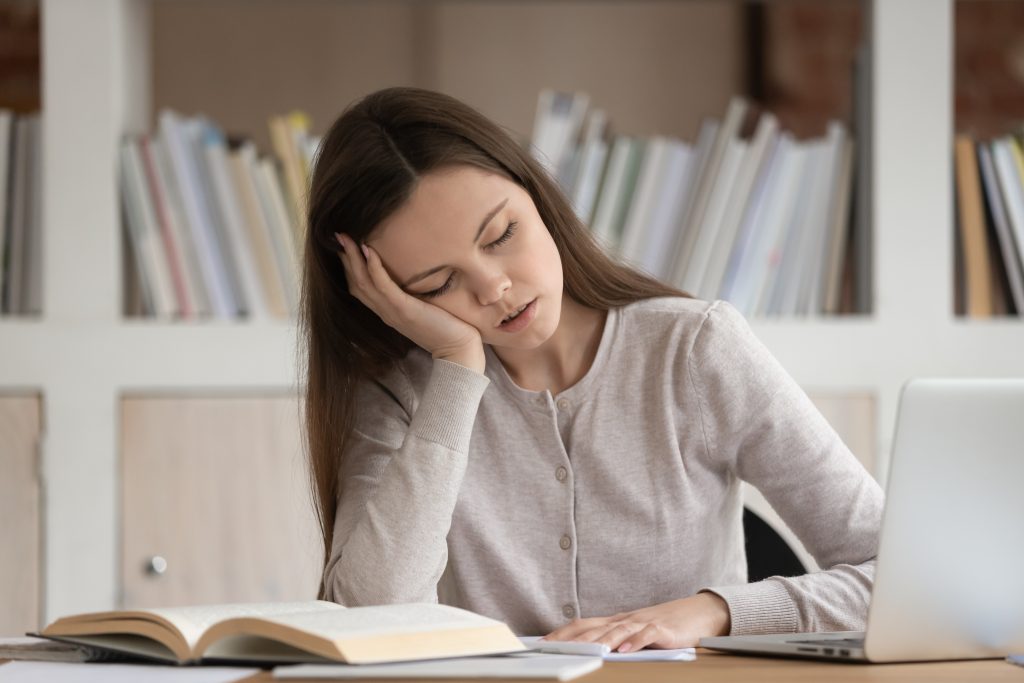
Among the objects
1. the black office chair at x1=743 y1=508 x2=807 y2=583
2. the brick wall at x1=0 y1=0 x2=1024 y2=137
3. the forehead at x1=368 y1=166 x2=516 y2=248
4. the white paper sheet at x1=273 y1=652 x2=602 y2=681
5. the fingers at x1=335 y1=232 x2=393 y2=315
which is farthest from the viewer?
the brick wall at x1=0 y1=0 x2=1024 y2=137

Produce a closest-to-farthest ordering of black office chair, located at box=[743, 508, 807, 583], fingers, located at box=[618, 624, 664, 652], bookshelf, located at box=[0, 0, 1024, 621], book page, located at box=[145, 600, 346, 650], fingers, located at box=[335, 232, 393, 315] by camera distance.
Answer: book page, located at box=[145, 600, 346, 650] < fingers, located at box=[618, 624, 664, 652] < fingers, located at box=[335, 232, 393, 315] < black office chair, located at box=[743, 508, 807, 583] < bookshelf, located at box=[0, 0, 1024, 621]

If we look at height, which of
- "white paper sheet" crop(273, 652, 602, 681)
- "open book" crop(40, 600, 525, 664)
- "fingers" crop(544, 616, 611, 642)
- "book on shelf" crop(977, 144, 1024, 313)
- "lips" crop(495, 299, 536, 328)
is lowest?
"fingers" crop(544, 616, 611, 642)

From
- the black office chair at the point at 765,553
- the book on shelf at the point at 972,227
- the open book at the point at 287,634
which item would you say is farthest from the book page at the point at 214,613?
the book on shelf at the point at 972,227

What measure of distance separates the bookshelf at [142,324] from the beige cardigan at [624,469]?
0.75m

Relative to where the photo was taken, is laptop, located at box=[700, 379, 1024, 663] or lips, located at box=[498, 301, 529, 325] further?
lips, located at box=[498, 301, 529, 325]

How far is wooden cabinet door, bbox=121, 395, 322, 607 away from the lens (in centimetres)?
224

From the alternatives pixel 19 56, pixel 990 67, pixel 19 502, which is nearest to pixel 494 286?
pixel 19 502

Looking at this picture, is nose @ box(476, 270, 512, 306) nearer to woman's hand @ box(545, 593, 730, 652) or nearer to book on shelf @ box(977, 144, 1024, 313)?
woman's hand @ box(545, 593, 730, 652)

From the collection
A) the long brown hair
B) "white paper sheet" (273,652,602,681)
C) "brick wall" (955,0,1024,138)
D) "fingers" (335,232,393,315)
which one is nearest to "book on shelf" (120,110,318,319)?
the long brown hair

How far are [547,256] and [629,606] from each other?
437mm

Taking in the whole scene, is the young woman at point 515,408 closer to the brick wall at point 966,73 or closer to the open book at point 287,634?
the open book at point 287,634

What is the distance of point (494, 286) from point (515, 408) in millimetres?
244

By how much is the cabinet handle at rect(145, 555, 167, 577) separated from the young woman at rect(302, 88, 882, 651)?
83 centimetres

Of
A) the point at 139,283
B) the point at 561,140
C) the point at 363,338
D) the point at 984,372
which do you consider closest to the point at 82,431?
the point at 139,283
